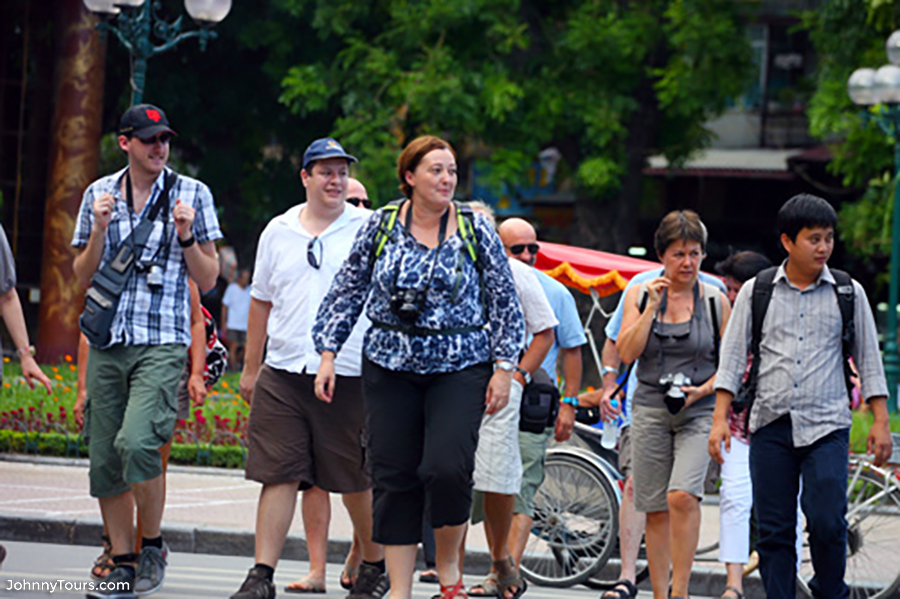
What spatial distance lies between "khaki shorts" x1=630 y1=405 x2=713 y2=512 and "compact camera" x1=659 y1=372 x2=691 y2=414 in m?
0.10

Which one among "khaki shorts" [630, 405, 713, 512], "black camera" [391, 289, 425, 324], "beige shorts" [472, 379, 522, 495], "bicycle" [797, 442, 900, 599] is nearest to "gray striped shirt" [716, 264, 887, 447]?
"khaki shorts" [630, 405, 713, 512]

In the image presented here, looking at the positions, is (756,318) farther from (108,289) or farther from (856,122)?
(856,122)

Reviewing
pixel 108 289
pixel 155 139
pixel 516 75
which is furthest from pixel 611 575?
pixel 516 75

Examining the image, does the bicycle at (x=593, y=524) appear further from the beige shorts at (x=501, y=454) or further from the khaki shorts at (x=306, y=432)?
the khaki shorts at (x=306, y=432)

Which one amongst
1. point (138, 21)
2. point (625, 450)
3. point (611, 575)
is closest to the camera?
point (625, 450)

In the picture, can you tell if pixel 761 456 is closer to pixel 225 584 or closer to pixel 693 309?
pixel 693 309

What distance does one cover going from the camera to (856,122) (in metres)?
24.4

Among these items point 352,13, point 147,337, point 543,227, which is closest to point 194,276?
point 147,337

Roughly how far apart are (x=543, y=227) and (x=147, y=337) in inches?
1057

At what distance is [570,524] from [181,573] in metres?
Result: 2.29

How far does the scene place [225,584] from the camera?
8164 mm

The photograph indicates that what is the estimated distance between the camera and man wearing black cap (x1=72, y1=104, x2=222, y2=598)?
22.7 feet

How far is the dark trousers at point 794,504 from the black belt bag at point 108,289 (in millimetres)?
2739

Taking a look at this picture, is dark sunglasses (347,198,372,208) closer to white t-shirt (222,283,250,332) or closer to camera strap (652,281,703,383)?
camera strap (652,281,703,383)
